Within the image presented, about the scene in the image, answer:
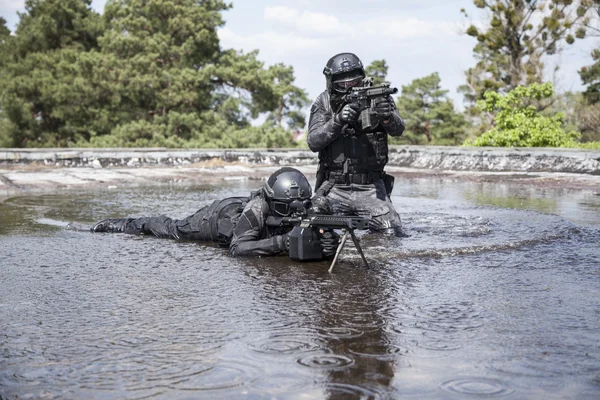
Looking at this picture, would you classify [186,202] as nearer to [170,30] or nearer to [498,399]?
[498,399]

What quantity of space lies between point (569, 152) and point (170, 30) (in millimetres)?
20268

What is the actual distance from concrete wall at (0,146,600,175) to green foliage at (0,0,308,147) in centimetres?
987

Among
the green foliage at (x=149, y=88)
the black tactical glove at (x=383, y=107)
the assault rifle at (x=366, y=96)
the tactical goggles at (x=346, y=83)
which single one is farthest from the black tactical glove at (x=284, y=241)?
the green foliage at (x=149, y=88)

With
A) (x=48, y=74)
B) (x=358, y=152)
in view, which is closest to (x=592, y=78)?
(x=48, y=74)

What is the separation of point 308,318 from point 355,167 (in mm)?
3470

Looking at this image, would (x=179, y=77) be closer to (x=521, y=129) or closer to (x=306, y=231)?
(x=521, y=129)

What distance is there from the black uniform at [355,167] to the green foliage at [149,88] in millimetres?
22073

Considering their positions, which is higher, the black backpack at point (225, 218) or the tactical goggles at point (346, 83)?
the tactical goggles at point (346, 83)

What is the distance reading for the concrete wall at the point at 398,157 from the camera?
1543 centimetres

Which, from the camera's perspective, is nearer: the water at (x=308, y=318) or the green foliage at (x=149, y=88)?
the water at (x=308, y=318)

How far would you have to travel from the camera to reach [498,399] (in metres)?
3.03

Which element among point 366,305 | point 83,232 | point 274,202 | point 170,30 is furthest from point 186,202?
point 170,30

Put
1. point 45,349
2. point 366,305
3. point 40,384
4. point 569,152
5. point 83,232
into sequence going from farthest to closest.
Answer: point 569,152 < point 83,232 < point 366,305 < point 45,349 < point 40,384

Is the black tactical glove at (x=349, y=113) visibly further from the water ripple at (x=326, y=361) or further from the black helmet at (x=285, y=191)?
the water ripple at (x=326, y=361)
